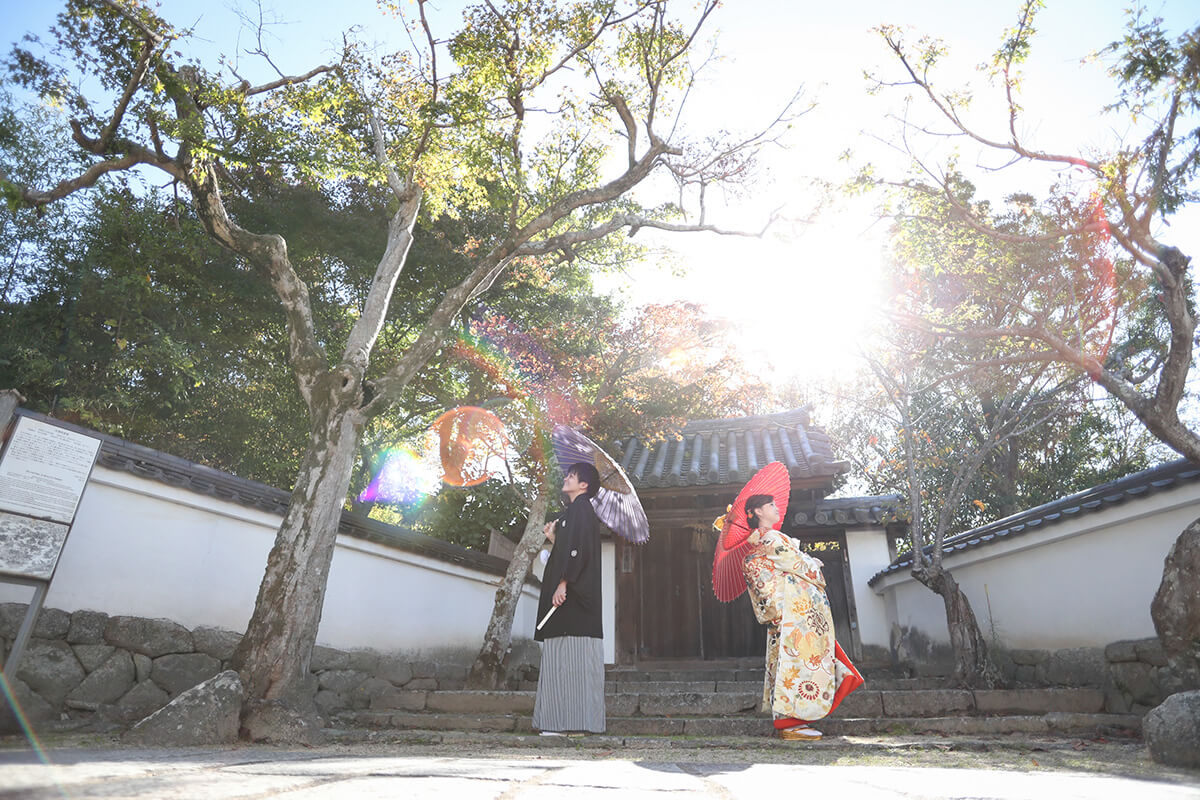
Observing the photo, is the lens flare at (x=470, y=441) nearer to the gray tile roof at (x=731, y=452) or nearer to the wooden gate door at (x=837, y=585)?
the gray tile roof at (x=731, y=452)

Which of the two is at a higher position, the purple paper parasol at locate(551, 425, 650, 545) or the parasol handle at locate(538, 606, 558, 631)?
the purple paper parasol at locate(551, 425, 650, 545)

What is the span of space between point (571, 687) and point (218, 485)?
4.23 m

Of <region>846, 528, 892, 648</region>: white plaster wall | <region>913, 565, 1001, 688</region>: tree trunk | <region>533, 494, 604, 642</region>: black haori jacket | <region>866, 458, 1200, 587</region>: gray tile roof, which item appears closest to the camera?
<region>533, 494, 604, 642</region>: black haori jacket

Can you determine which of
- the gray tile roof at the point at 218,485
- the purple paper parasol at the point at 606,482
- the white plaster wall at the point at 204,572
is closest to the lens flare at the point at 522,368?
the gray tile roof at the point at 218,485

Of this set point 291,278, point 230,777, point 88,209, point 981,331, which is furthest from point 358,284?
point 230,777

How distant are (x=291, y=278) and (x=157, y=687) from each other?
13.1 ft

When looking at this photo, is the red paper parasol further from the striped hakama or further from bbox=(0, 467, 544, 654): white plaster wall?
bbox=(0, 467, 544, 654): white plaster wall

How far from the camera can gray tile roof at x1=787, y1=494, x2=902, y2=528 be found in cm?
1042

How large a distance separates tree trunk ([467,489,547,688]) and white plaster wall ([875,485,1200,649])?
5.71 m

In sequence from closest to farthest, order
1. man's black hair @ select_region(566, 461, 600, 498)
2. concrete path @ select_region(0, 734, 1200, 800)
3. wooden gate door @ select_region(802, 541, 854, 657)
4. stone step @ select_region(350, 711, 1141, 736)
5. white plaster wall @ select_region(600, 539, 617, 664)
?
concrete path @ select_region(0, 734, 1200, 800), stone step @ select_region(350, 711, 1141, 736), man's black hair @ select_region(566, 461, 600, 498), wooden gate door @ select_region(802, 541, 854, 657), white plaster wall @ select_region(600, 539, 617, 664)

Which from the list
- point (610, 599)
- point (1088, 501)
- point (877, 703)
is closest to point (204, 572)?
point (610, 599)

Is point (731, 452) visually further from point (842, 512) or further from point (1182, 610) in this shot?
point (1182, 610)

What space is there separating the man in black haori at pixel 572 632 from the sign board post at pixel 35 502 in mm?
3642

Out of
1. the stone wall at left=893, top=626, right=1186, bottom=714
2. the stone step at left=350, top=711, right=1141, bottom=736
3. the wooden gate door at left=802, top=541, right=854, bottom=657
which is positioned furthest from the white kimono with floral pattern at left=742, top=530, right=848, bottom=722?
the wooden gate door at left=802, top=541, right=854, bottom=657
